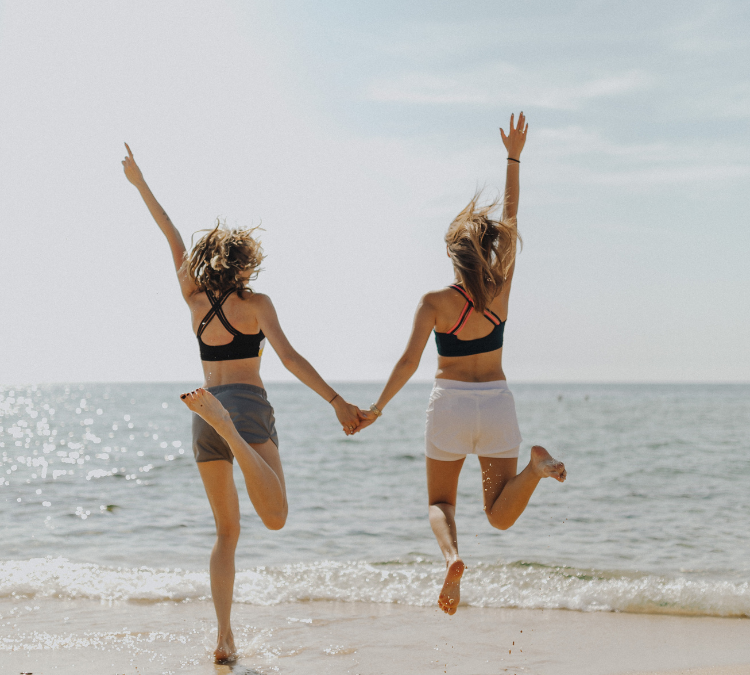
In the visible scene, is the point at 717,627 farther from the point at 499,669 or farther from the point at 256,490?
the point at 256,490

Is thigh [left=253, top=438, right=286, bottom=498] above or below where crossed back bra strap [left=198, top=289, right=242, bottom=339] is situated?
below

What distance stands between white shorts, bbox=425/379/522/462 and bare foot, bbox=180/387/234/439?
1227mm

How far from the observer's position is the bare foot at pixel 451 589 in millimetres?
3614

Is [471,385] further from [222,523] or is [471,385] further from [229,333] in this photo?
[222,523]

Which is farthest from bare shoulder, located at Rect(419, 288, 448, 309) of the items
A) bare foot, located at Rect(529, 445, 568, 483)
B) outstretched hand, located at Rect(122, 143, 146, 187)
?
outstretched hand, located at Rect(122, 143, 146, 187)

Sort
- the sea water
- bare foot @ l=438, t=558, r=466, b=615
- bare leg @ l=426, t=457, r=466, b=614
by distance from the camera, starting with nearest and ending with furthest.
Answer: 1. bare foot @ l=438, t=558, r=466, b=615
2. bare leg @ l=426, t=457, r=466, b=614
3. the sea water

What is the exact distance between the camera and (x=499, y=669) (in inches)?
177

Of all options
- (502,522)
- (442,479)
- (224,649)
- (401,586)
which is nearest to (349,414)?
(442,479)

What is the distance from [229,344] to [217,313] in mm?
201

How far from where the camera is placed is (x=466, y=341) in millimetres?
4168

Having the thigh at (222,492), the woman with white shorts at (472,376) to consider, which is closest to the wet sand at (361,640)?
the thigh at (222,492)

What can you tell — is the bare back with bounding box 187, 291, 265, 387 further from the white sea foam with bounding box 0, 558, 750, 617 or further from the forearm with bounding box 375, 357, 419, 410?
the white sea foam with bounding box 0, 558, 750, 617

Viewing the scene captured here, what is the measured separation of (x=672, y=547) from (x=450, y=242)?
552cm

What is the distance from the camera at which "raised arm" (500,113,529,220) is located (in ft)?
14.8
